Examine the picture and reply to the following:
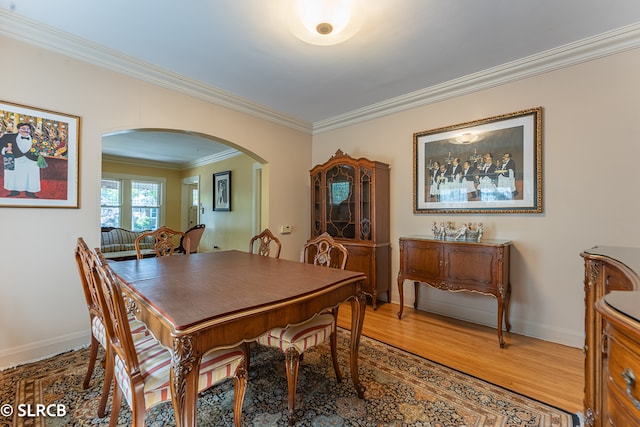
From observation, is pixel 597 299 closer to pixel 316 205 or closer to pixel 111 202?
pixel 316 205

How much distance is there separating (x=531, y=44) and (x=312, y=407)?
319 cm

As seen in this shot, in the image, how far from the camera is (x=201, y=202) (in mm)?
6805

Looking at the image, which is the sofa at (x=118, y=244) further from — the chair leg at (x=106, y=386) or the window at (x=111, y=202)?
the chair leg at (x=106, y=386)

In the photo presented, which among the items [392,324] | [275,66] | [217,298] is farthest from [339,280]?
[275,66]

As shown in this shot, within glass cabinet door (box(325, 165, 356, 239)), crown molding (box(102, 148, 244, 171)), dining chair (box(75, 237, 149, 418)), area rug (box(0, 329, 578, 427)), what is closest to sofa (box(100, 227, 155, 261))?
crown molding (box(102, 148, 244, 171))

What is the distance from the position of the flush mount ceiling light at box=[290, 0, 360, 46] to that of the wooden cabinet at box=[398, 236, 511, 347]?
6.65 ft

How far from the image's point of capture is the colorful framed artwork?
79.7 inches

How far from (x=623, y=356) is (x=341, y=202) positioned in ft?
9.85

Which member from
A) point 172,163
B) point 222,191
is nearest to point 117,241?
point 222,191

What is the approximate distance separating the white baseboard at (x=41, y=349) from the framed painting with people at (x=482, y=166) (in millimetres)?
3538

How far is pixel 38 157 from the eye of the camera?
212 cm

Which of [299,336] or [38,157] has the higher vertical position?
[38,157]

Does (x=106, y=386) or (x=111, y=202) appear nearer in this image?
(x=106, y=386)

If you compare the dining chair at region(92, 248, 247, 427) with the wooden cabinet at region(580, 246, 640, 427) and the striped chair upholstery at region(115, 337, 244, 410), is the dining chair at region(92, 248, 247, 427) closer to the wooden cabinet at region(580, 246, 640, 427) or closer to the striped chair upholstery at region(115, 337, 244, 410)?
the striped chair upholstery at region(115, 337, 244, 410)
